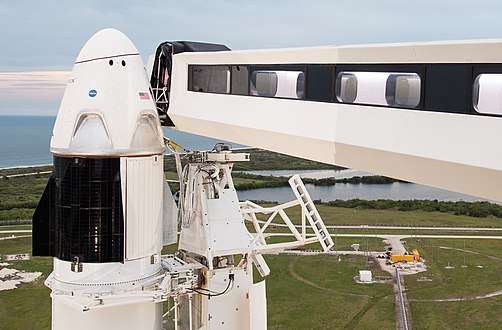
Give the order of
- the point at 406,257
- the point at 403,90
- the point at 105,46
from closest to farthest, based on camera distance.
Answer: the point at 403,90 < the point at 105,46 < the point at 406,257

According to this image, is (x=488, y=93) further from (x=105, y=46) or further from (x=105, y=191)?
(x=105, y=46)

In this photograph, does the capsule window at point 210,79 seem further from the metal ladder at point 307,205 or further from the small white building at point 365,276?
the small white building at point 365,276

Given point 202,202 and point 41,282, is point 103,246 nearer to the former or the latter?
point 202,202

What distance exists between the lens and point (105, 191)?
11367 mm

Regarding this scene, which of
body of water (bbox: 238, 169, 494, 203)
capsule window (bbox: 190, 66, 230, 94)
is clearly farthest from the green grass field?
body of water (bbox: 238, 169, 494, 203)

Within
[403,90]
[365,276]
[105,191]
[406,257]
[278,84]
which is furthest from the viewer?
[406,257]

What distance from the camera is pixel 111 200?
11.4 m

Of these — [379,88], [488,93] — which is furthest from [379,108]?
[488,93]

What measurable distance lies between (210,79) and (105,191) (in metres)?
3.19

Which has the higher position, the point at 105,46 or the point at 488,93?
the point at 105,46

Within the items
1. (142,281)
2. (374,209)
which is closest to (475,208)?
(374,209)

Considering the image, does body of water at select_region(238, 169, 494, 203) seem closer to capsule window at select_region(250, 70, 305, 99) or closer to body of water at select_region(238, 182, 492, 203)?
body of water at select_region(238, 182, 492, 203)

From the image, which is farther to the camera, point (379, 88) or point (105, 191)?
point (105, 191)

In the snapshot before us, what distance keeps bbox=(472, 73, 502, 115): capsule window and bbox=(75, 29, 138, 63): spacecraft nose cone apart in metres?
7.71
